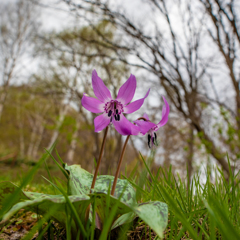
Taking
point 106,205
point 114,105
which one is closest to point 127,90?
point 114,105

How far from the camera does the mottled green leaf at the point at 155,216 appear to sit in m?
0.54

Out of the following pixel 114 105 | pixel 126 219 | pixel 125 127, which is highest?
pixel 114 105

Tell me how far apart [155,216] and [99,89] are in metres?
0.58

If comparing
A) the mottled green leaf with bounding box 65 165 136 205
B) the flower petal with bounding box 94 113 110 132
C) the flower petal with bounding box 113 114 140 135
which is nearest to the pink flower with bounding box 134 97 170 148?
the flower petal with bounding box 113 114 140 135

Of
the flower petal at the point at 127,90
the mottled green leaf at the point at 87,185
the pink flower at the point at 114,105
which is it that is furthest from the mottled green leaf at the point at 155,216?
the flower petal at the point at 127,90

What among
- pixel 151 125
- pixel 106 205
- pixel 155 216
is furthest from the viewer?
pixel 151 125

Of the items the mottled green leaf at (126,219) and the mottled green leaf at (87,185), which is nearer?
the mottled green leaf at (126,219)

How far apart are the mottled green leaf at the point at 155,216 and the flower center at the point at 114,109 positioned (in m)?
0.41

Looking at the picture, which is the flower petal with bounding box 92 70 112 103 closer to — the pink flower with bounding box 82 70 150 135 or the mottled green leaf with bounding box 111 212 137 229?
the pink flower with bounding box 82 70 150 135

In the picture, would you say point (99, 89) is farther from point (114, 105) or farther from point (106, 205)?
point (106, 205)

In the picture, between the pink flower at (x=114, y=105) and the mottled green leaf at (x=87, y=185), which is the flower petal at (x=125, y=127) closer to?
the pink flower at (x=114, y=105)

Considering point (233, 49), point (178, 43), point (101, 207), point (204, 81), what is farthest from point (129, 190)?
point (204, 81)

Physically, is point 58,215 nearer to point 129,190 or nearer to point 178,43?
point 129,190

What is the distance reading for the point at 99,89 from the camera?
90 cm
